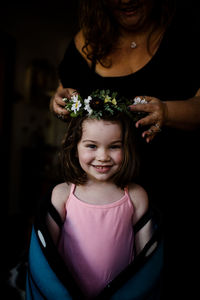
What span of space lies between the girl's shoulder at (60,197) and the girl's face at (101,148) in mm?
157

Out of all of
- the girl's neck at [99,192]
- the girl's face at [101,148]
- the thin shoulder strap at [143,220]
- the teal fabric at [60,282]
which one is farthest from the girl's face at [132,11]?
the teal fabric at [60,282]

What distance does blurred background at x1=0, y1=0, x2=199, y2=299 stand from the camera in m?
3.27

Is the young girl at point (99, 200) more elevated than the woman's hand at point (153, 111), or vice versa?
the woman's hand at point (153, 111)

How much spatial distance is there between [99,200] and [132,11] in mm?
949

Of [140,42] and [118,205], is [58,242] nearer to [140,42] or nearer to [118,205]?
[118,205]

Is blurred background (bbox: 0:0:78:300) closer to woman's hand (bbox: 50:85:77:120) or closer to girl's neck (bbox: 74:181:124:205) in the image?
girl's neck (bbox: 74:181:124:205)

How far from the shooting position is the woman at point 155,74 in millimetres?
1199

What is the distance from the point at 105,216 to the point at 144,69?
73 cm

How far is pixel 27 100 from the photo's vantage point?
11.9 ft

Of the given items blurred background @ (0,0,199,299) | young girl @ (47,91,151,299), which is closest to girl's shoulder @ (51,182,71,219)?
young girl @ (47,91,151,299)

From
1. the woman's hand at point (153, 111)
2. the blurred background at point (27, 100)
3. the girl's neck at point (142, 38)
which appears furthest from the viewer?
the blurred background at point (27, 100)

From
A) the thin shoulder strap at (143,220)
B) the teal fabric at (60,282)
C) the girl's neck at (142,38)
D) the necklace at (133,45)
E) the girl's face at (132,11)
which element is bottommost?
the teal fabric at (60,282)


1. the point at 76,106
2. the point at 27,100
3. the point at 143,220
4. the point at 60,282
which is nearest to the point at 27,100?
the point at 27,100

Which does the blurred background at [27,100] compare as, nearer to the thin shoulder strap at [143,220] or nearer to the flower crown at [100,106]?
the thin shoulder strap at [143,220]
